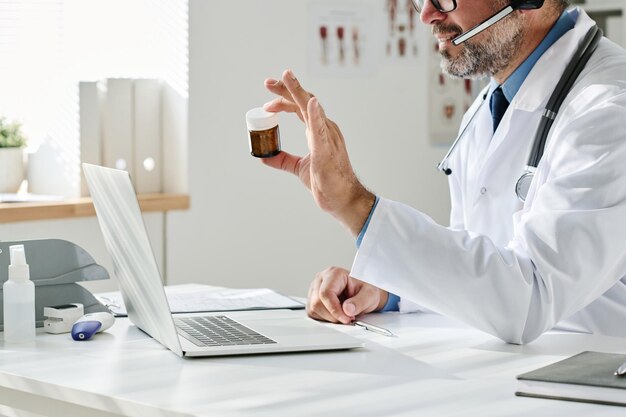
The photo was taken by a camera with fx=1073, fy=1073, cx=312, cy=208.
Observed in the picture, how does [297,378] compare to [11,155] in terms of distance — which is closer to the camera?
[297,378]

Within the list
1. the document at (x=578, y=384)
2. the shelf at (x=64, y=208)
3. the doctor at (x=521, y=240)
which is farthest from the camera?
the shelf at (x=64, y=208)

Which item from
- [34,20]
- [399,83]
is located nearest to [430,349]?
[34,20]

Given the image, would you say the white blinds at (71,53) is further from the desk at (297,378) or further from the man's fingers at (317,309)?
the desk at (297,378)

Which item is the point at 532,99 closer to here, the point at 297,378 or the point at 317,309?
the point at 317,309

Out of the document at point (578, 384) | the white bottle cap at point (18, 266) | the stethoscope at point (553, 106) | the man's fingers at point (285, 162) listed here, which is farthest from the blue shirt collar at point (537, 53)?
the white bottle cap at point (18, 266)

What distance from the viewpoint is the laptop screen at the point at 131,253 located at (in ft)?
4.98

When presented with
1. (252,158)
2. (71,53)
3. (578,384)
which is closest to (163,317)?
(578,384)

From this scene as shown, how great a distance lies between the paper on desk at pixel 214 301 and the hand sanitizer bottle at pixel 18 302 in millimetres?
231

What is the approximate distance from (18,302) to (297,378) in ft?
1.71

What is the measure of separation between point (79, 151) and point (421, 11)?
1.66 m

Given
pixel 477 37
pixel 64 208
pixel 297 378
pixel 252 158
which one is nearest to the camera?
pixel 297 378

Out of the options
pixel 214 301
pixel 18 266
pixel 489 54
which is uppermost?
pixel 489 54

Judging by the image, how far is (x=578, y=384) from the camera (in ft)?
4.22

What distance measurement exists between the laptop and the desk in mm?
25
